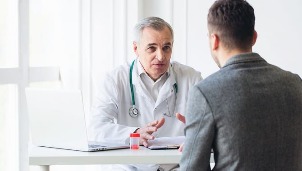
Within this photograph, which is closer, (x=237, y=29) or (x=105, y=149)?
(x=237, y=29)

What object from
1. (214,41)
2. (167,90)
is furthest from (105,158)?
(167,90)

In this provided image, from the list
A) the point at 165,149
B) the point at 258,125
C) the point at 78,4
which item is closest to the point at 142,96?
the point at 165,149

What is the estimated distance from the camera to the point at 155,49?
10.9ft

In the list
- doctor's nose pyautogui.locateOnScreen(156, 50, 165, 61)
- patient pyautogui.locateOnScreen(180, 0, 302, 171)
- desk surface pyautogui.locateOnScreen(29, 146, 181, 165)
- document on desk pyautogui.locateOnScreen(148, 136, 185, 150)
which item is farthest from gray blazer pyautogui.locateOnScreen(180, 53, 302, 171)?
doctor's nose pyautogui.locateOnScreen(156, 50, 165, 61)

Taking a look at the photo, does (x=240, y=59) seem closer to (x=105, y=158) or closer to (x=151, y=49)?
(x=105, y=158)

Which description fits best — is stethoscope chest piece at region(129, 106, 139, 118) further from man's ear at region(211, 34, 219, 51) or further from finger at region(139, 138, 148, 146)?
man's ear at region(211, 34, 219, 51)

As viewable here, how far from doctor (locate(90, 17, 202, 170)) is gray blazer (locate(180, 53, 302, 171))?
4.62 ft

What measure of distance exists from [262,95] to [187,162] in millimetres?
302

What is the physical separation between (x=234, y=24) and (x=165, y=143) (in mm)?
982

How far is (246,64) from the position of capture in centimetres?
191

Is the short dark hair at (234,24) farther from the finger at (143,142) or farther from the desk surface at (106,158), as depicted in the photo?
the finger at (143,142)

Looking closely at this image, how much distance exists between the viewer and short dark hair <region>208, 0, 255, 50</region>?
1.92 m

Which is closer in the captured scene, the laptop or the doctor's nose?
the laptop

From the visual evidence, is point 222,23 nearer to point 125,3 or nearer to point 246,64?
point 246,64
